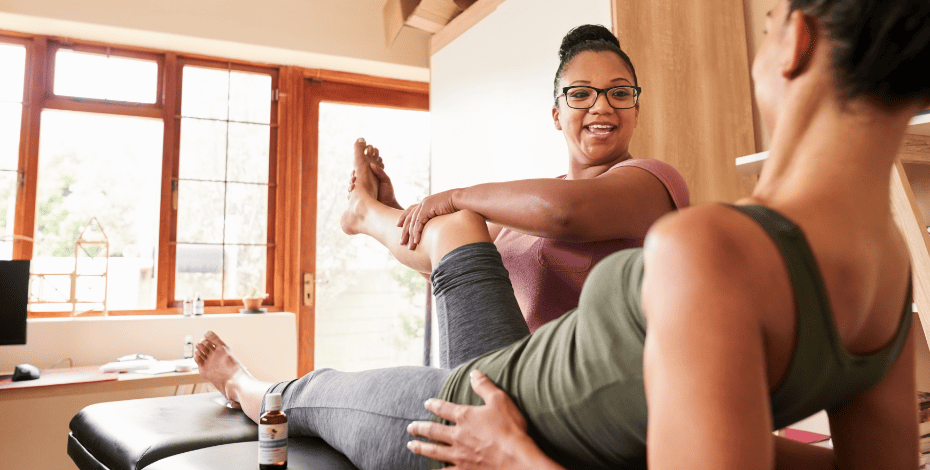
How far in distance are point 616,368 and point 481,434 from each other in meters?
0.21

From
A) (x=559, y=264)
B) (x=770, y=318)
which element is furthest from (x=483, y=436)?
(x=559, y=264)

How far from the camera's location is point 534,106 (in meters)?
2.19

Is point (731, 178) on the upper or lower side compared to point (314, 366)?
upper

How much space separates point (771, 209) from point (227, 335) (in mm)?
2980

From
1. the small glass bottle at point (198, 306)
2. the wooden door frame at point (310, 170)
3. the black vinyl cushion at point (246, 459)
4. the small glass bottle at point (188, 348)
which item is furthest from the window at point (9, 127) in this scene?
the black vinyl cushion at point (246, 459)

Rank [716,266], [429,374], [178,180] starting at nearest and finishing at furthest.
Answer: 1. [716,266]
2. [429,374]
3. [178,180]

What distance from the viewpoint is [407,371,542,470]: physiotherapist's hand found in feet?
2.26

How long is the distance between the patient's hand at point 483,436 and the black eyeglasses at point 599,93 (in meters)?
0.82

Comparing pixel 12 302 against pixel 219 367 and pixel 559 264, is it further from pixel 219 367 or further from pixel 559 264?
pixel 559 264

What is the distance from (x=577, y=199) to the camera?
1077 millimetres

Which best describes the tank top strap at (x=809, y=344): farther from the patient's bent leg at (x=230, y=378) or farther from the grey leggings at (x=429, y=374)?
the patient's bent leg at (x=230, y=378)

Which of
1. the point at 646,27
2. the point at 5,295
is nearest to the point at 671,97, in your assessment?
the point at 646,27

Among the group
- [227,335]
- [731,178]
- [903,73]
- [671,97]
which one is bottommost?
[227,335]

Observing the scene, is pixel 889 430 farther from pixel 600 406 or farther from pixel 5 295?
pixel 5 295
